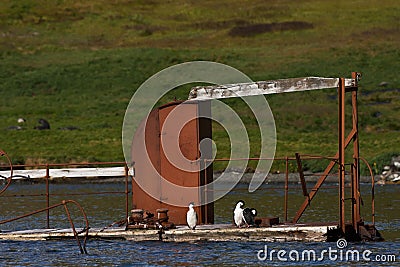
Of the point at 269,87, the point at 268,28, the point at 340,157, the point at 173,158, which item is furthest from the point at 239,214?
the point at 268,28

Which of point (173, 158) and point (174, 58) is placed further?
point (174, 58)

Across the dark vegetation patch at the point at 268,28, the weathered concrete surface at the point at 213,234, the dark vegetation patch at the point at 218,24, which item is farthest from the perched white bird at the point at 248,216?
the dark vegetation patch at the point at 218,24

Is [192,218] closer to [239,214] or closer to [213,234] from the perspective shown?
[213,234]

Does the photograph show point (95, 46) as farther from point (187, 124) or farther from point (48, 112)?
point (187, 124)

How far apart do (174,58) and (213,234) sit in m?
66.9

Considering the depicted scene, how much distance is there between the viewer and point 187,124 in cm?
2672

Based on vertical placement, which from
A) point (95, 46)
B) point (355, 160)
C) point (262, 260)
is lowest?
point (262, 260)

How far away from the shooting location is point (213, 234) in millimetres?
25375

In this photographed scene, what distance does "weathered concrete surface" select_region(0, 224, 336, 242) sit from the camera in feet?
81.3

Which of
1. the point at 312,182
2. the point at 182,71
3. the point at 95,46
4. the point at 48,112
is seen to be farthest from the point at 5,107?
the point at 312,182

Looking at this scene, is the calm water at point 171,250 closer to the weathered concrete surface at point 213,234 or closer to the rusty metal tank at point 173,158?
the weathered concrete surface at point 213,234

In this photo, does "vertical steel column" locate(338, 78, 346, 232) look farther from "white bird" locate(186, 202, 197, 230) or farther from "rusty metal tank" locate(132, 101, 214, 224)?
"rusty metal tank" locate(132, 101, 214, 224)

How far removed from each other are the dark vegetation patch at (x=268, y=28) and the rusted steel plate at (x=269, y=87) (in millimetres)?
75433

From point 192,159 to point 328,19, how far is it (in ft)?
258
